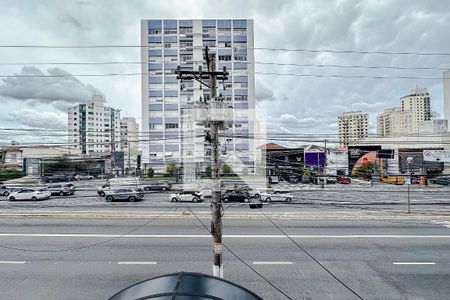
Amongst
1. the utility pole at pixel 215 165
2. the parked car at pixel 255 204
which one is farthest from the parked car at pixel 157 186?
the utility pole at pixel 215 165

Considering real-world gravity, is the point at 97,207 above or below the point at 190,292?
below

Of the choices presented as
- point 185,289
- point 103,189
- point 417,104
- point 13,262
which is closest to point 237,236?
point 13,262

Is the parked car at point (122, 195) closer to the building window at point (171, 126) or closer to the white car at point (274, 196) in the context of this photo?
the white car at point (274, 196)

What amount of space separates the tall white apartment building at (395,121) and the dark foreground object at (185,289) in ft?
263

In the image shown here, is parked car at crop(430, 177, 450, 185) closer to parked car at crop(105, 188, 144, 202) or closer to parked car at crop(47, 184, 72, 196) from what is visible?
parked car at crop(105, 188, 144, 202)

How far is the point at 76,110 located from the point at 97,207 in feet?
330

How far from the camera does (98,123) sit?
104750 mm

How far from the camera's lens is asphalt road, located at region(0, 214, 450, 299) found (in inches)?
266

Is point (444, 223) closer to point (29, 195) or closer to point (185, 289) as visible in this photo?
point (185, 289)

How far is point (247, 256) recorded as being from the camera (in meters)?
9.09

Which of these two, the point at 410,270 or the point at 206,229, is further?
the point at 206,229

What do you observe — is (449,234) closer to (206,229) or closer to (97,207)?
(206,229)

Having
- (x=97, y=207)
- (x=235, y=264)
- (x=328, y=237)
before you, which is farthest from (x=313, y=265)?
(x=97, y=207)

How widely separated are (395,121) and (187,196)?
80.6 meters
